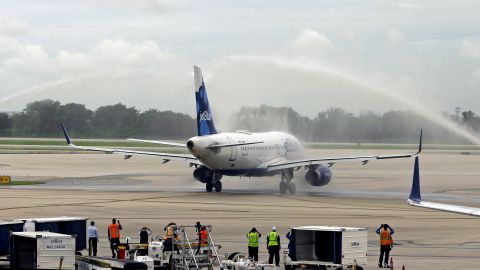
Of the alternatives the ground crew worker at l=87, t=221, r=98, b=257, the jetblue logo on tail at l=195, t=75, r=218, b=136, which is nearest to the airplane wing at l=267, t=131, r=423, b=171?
the jetblue logo on tail at l=195, t=75, r=218, b=136

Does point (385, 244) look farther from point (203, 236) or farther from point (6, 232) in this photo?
point (6, 232)

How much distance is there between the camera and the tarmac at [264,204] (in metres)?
44.9

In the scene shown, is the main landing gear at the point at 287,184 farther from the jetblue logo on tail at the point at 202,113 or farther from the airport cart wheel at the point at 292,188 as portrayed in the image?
the jetblue logo on tail at the point at 202,113

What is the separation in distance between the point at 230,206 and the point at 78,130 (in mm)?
→ 91410

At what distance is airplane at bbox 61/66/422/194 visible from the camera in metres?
70.2

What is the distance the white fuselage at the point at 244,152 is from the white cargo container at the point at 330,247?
32650 millimetres

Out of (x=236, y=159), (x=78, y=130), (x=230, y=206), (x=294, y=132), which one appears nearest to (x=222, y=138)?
(x=236, y=159)

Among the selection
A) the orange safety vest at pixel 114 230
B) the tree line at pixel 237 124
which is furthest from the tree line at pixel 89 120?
the orange safety vest at pixel 114 230

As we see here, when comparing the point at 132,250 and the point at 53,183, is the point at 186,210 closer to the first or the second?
the point at 132,250

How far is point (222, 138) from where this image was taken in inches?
2798

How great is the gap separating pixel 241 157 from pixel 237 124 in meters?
18.9

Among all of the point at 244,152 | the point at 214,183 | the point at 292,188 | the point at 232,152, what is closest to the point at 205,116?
the point at 232,152

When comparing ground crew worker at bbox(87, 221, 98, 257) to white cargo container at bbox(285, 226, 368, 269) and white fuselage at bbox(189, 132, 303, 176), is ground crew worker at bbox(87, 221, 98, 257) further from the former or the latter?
white fuselage at bbox(189, 132, 303, 176)

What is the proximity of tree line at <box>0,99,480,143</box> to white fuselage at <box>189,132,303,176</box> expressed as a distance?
40.8 feet
